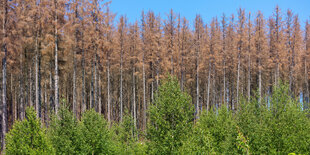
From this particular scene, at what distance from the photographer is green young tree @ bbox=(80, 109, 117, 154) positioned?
1895 centimetres

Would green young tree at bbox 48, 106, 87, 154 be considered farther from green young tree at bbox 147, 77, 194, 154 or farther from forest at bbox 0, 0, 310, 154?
green young tree at bbox 147, 77, 194, 154

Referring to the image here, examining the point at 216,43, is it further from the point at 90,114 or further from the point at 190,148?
the point at 190,148

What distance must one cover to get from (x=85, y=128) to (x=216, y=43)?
2690cm

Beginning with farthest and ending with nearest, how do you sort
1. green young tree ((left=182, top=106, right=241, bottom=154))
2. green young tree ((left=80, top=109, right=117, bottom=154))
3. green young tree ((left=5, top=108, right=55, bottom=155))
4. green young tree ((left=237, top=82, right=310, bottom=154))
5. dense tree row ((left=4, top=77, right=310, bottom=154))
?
green young tree ((left=80, top=109, right=117, bottom=154)), green young tree ((left=237, top=82, right=310, bottom=154)), green young tree ((left=182, top=106, right=241, bottom=154)), dense tree row ((left=4, top=77, right=310, bottom=154)), green young tree ((left=5, top=108, right=55, bottom=155))

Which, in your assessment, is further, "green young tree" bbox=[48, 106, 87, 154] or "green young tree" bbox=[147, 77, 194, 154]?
"green young tree" bbox=[48, 106, 87, 154]

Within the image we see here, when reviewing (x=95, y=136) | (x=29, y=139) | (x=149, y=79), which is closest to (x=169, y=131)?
(x=95, y=136)

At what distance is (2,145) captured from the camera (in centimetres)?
2355

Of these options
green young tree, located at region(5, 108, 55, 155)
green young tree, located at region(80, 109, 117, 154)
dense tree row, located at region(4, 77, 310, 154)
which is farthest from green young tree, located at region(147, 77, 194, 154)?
green young tree, located at region(5, 108, 55, 155)

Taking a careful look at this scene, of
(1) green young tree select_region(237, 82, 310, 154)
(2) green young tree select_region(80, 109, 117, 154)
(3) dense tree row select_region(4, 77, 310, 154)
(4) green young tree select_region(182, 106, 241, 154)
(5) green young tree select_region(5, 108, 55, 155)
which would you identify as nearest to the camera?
(5) green young tree select_region(5, 108, 55, 155)

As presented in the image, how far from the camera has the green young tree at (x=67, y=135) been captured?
59.2ft

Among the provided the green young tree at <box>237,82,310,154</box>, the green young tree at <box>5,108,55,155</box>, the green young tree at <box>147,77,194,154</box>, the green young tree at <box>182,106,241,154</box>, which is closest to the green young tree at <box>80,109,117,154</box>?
the green young tree at <box>147,77,194,154</box>

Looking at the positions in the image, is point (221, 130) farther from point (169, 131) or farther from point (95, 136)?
point (95, 136)

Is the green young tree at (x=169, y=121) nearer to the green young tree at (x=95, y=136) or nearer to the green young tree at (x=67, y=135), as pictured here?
the green young tree at (x=95, y=136)

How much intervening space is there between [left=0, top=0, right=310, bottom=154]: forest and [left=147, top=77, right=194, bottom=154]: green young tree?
0.06m
